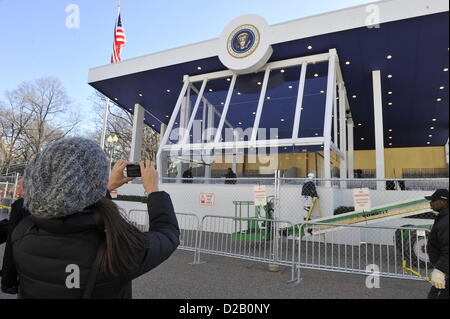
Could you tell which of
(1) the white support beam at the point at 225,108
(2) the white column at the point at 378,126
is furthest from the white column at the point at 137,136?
(2) the white column at the point at 378,126

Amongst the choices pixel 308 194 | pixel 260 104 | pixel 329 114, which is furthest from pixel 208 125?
pixel 308 194

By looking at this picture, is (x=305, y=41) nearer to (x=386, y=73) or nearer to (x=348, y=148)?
(x=386, y=73)

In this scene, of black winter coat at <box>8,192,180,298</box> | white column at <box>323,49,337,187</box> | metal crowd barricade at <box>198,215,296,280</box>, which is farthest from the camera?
white column at <box>323,49,337,187</box>

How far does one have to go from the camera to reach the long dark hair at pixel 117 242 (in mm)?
1115

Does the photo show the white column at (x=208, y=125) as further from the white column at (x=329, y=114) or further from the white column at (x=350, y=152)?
the white column at (x=350, y=152)

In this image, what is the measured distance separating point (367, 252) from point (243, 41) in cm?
966

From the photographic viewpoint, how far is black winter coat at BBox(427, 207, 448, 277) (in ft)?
7.75

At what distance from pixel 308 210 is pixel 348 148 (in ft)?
37.0

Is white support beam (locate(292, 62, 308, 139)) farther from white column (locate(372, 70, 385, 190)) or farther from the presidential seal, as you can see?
white column (locate(372, 70, 385, 190))

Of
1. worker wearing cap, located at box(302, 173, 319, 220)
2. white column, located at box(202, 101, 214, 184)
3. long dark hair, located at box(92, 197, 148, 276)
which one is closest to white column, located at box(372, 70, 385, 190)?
worker wearing cap, located at box(302, 173, 319, 220)

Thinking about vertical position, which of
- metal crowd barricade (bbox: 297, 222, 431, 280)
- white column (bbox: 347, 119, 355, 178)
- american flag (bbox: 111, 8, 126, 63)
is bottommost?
metal crowd barricade (bbox: 297, 222, 431, 280)

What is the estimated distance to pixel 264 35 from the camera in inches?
472

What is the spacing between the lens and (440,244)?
2510 mm
